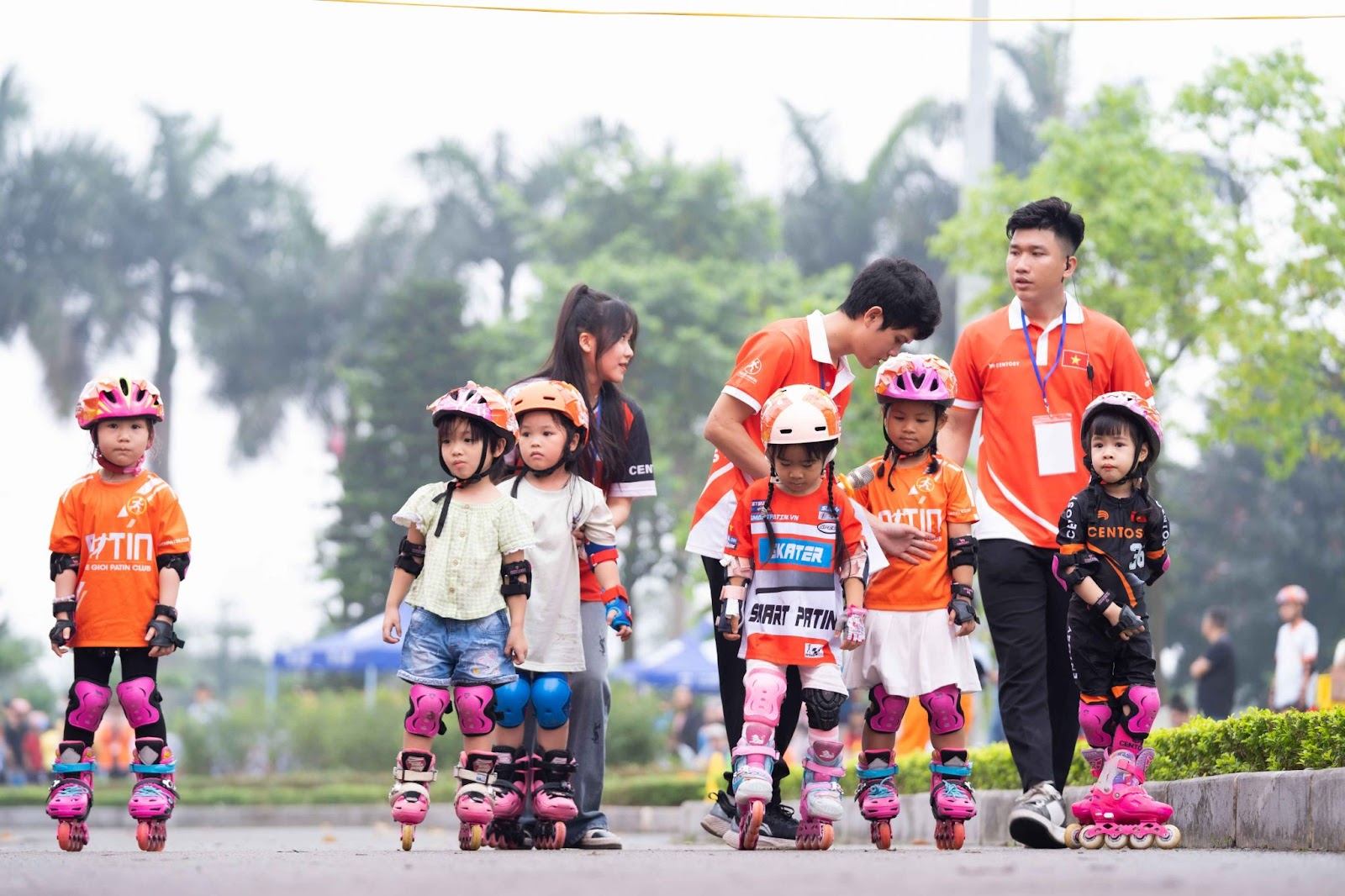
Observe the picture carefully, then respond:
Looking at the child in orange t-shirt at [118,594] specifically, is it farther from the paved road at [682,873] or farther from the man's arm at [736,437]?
the man's arm at [736,437]

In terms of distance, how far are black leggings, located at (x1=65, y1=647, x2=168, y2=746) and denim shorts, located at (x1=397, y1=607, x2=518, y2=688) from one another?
1.14m

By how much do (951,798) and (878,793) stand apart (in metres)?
0.27

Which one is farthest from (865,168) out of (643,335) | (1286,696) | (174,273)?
(1286,696)

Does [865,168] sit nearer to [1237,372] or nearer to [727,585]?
[1237,372]

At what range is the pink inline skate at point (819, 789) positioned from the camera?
654 centimetres

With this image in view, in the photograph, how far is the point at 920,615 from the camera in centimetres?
677

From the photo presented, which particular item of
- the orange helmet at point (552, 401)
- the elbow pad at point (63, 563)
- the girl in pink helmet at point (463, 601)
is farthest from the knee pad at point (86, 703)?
the orange helmet at point (552, 401)

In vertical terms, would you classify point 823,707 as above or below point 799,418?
below

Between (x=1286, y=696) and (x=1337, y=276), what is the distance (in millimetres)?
5552

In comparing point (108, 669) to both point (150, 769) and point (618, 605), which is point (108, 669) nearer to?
point (150, 769)

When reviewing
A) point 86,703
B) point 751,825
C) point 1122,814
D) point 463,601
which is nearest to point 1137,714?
point 1122,814

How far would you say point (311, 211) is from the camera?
2274 inches

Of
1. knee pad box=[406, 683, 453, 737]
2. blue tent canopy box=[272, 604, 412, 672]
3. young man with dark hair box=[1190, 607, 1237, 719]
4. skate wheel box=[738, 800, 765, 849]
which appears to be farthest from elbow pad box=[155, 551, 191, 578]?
blue tent canopy box=[272, 604, 412, 672]

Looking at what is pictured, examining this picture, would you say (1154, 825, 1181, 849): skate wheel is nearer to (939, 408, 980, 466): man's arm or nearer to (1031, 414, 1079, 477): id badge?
(1031, 414, 1079, 477): id badge
